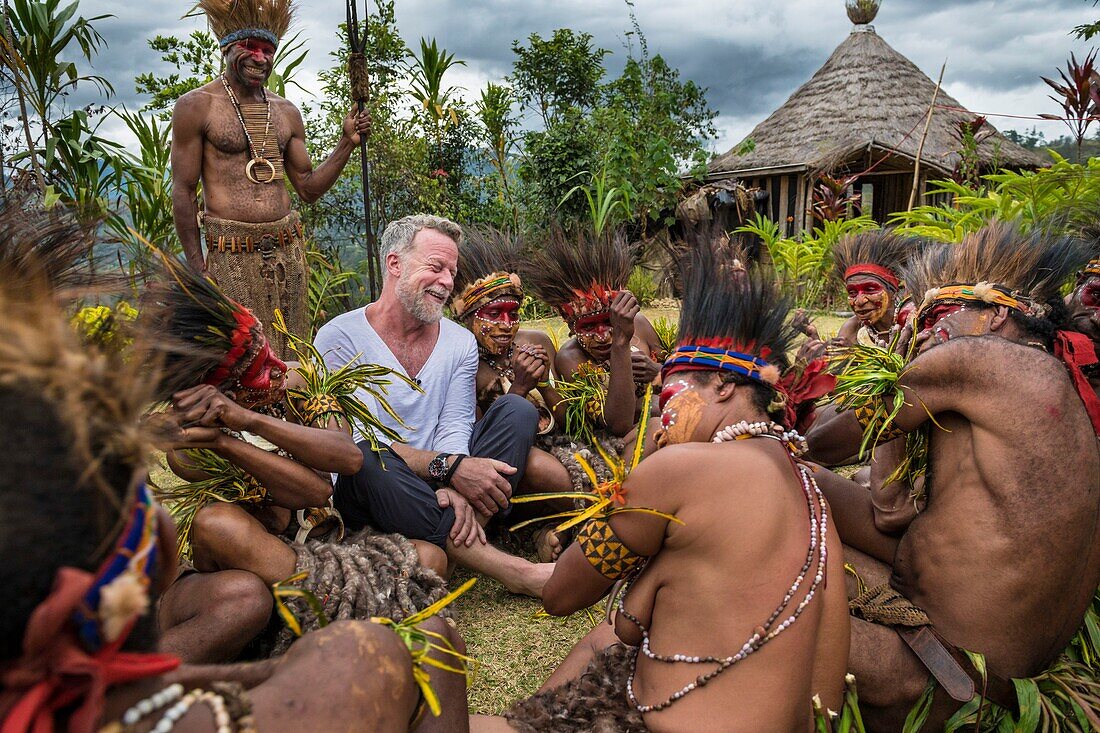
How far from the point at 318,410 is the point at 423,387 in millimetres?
925

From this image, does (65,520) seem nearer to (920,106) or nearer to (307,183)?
(307,183)

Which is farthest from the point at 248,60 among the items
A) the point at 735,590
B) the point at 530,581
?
the point at 735,590

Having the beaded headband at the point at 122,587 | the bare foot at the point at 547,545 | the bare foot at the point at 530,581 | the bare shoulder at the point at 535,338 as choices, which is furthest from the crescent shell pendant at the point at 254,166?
the beaded headband at the point at 122,587

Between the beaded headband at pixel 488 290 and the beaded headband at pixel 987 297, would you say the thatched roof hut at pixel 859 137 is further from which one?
the beaded headband at pixel 987 297

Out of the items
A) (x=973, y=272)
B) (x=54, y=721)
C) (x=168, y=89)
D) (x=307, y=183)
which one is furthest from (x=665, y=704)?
(x=168, y=89)

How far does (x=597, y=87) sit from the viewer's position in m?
15.6

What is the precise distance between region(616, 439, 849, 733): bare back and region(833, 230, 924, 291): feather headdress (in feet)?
12.3

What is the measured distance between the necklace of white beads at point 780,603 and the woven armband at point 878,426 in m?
0.74

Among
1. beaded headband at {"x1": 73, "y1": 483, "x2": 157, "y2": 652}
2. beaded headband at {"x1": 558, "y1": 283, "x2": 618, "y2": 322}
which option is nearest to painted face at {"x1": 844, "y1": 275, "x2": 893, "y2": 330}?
beaded headband at {"x1": 558, "y1": 283, "x2": 618, "y2": 322}

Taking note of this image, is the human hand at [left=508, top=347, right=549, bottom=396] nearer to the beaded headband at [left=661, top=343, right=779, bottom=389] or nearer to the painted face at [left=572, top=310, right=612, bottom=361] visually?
the painted face at [left=572, top=310, right=612, bottom=361]

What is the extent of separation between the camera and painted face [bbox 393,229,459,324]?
159 inches

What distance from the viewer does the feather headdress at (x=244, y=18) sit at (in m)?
5.18

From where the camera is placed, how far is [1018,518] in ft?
7.49

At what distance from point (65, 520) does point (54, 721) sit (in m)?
0.26
